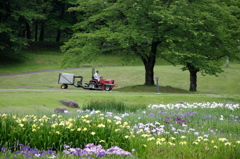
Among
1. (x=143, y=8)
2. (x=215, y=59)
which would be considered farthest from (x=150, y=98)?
(x=215, y=59)

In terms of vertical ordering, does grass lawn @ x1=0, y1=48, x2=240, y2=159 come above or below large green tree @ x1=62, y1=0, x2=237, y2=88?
below

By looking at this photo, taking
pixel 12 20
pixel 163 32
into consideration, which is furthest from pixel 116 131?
pixel 12 20

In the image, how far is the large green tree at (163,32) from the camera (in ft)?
78.3

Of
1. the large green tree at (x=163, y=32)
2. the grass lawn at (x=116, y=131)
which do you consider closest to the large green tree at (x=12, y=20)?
the large green tree at (x=163, y=32)

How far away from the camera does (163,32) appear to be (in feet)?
81.9

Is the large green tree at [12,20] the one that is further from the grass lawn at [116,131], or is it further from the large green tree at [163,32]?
the grass lawn at [116,131]

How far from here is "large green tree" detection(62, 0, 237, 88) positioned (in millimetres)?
23859

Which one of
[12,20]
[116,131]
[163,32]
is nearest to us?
[116,131]

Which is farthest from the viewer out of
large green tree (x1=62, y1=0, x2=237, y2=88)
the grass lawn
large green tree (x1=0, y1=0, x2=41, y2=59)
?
large green tree (x1=0, y1=0, x2=41, y2=59)

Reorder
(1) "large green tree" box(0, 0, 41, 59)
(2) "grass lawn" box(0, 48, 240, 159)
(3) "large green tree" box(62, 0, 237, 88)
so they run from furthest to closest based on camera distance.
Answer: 1. (1) "large green tree" box(0, 0, 41, 59)
2. (3) "large green tree" box(62, 0, 237, 88)
3. (2) "grass lawn" box(0, 48, 240, 159)

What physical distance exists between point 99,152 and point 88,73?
113 feet

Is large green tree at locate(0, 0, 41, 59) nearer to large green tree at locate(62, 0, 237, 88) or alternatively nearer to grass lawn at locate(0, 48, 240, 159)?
large green tree at locate(62, 0, 237, 88)

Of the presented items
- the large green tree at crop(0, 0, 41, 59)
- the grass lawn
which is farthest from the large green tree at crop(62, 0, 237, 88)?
the large green tree at crop(0, 0, 41, 59)

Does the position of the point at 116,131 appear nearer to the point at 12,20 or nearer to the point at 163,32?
the point at 163,32
